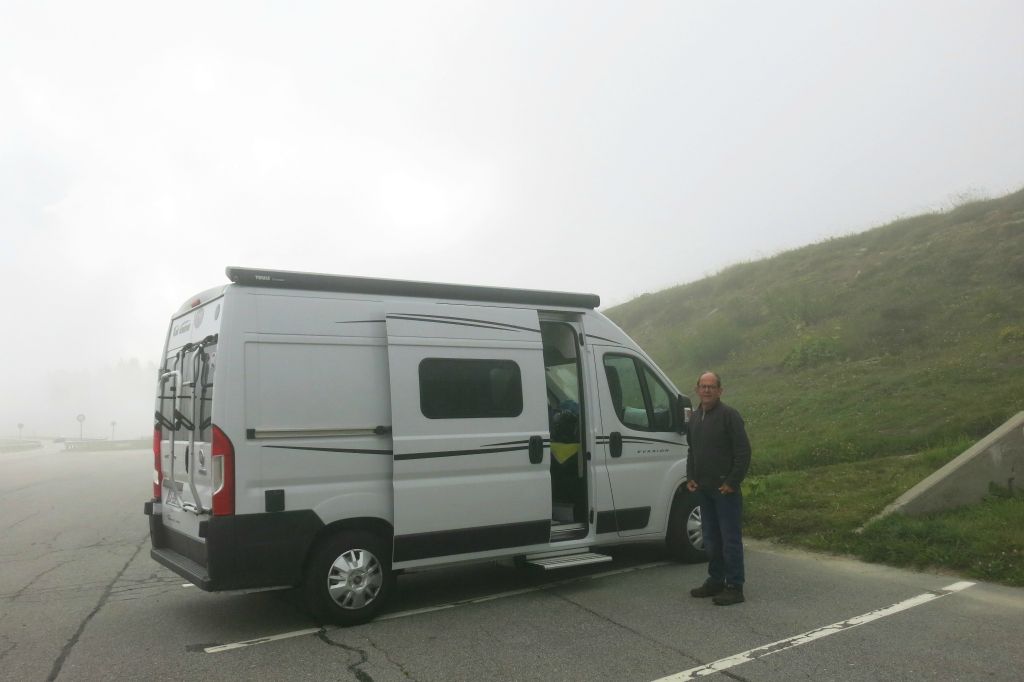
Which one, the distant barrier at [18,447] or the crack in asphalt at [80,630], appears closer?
the crack in asphalt at [80,630]

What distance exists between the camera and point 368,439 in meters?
6.38

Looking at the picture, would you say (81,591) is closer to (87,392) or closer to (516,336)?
(516,336)

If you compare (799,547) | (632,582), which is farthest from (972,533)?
(632,582)

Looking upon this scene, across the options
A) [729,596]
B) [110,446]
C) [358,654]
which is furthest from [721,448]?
[110,446]

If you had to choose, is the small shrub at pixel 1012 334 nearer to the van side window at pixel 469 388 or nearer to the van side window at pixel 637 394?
the van side window at pixel 637 394

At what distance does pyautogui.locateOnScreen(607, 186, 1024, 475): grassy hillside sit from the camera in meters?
12.6

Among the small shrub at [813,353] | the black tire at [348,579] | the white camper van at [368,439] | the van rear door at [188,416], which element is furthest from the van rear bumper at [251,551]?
the small shrub at [813,353]

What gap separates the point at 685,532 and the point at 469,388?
Answer: 280cm

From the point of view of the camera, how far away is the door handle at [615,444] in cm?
778

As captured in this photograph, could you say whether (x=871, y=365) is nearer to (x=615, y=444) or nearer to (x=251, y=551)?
(x=615, y=444)

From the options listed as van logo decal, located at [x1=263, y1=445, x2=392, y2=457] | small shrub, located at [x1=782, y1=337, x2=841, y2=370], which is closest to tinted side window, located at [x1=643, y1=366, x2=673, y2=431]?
van logo decal, located at [x1=263, y1=445, x2=392, y2=457]

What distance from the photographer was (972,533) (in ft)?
25.0

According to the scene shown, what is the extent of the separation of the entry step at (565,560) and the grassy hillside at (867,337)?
5.55 metres

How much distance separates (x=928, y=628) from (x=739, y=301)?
800 inches
